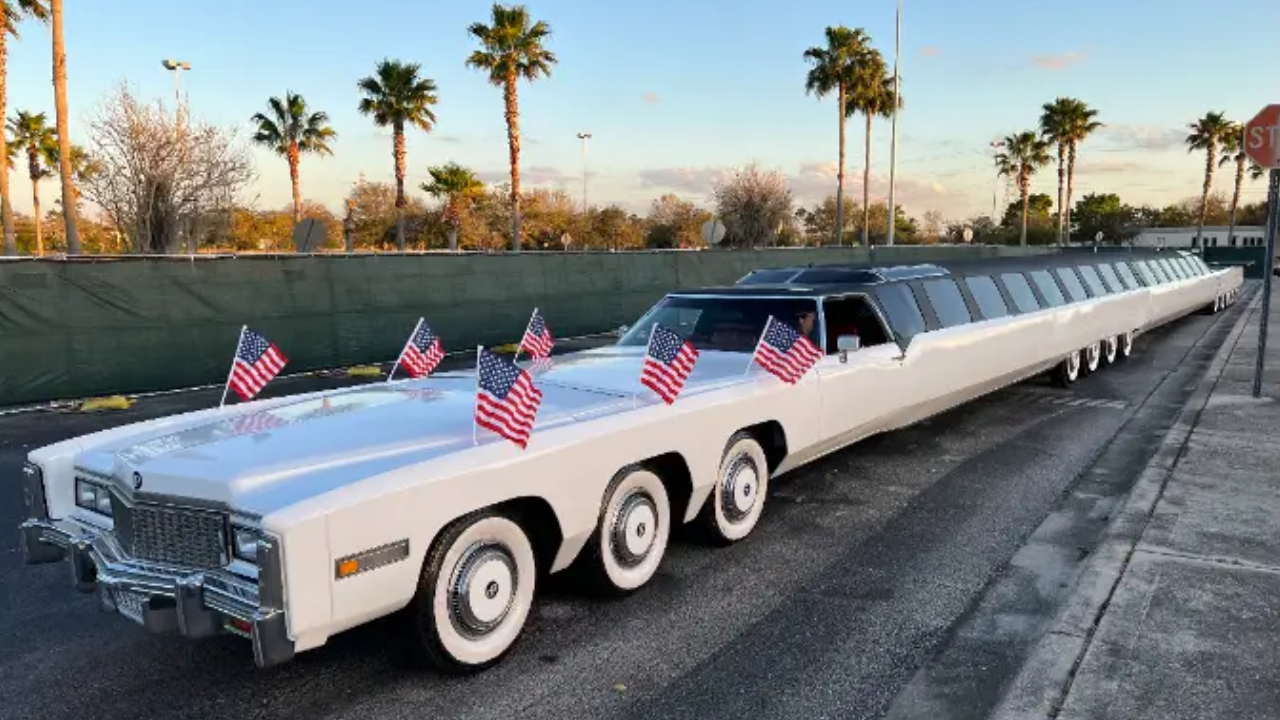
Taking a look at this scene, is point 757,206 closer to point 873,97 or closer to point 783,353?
point 873,97

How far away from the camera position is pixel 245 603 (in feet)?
9.90

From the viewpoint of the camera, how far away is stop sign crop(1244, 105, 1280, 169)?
8.77m

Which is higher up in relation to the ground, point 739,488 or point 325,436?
point 325,436

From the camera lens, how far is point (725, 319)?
6.55 meters

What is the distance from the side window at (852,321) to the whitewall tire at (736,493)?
1.37m

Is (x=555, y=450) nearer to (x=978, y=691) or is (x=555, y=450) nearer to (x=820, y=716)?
(x=820, y=716)

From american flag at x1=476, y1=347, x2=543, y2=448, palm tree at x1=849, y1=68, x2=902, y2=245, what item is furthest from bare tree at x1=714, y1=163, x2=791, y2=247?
american flag at x1=476, y1=347, x2=543, y2=448

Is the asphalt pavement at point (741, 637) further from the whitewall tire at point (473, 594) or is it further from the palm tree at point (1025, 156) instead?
the palm tree at point (1025, 156)

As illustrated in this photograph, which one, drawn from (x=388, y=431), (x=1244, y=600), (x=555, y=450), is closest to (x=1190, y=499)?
(x=1244, y=600)

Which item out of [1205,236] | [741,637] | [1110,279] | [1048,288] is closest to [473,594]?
[741,637]

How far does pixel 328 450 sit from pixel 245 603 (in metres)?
0.74

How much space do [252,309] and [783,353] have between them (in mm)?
9201

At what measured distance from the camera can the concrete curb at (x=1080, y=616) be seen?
328 cm

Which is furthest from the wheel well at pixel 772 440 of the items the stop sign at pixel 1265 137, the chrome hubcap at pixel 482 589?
the stop sign at pixel 1265 137
